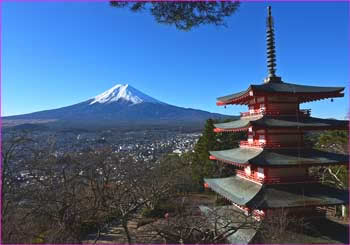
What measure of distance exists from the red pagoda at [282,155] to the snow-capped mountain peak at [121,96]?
100827mm

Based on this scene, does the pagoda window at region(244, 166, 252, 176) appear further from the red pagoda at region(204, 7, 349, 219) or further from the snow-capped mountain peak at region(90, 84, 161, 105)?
the snow-capped mountain peak at region(90, 84, 161, 105)

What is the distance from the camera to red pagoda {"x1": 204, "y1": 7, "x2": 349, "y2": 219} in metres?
9.79

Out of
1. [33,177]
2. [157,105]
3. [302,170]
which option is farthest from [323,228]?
[157,105]

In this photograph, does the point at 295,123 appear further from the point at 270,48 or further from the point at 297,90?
the point at 270,48

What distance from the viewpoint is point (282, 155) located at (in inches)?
405

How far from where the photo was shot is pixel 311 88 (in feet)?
35.8

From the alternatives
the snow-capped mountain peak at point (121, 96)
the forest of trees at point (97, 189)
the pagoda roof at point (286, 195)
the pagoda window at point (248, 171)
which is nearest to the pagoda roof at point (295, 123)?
the pagoda window at point (248, 171)

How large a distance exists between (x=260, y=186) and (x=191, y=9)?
6617 mm

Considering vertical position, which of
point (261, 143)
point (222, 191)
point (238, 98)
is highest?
point (238, 98)

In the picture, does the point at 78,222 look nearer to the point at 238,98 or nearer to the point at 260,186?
the point at 260,186

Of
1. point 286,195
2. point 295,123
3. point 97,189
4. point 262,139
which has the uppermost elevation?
point 295,123

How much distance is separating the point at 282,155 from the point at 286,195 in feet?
4.27

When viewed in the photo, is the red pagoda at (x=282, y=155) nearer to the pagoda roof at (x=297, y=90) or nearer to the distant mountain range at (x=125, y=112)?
the pagoda roof at (x=297, y=90)

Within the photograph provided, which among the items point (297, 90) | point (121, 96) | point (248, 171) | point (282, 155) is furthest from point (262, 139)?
point (121, 96)
